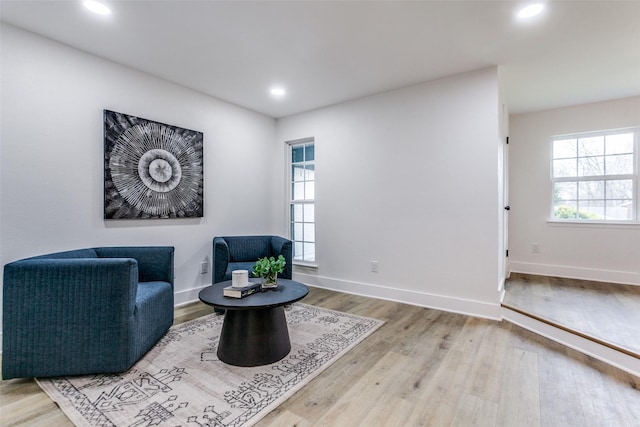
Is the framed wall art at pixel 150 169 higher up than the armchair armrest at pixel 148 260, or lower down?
higher up

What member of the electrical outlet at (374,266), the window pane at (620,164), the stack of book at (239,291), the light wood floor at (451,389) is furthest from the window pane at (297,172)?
the window pane at (620,164)

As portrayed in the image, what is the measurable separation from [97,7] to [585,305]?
196 inches

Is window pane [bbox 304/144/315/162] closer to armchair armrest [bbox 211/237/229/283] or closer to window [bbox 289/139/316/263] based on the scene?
window [bbox 289/139/316/263]

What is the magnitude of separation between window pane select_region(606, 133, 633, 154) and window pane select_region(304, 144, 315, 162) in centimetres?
399

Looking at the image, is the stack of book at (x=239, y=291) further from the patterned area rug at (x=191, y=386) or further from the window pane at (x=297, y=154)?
the window pane at (x=297, y=154)

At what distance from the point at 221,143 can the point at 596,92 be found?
4687 mm

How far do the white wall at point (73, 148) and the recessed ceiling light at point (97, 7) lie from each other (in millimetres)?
735

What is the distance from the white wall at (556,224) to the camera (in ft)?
12.6

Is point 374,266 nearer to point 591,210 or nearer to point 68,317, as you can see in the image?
point 68,317

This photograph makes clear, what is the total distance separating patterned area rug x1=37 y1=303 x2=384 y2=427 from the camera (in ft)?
5.16

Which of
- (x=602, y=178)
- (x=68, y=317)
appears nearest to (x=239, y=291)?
(x=68, y=317)

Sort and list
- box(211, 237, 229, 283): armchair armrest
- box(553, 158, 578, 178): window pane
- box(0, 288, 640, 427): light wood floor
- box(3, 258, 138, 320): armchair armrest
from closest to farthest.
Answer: box(0, 288, 640, 427): light wood floor → box(3, 258, 138, 320): armchair armrest → box(211, 237, 229, 283): armchair armrest → box(553, 158, 578, 178): window pane

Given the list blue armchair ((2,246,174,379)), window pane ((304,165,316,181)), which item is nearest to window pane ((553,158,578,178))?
window pane ((304,165,316,181))

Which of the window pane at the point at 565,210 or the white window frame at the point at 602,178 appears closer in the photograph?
the white window frame at the point at 602,178
